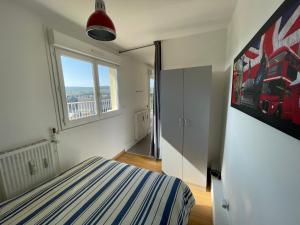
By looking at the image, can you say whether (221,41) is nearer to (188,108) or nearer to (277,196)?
(188,108)

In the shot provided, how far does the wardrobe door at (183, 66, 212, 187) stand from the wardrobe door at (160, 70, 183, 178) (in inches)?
3.3

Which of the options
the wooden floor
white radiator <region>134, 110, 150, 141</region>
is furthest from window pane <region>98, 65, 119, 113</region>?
the wooden floor

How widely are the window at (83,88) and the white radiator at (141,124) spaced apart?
100cm

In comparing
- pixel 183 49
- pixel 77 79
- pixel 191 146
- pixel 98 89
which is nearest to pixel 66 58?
pixel 77 79

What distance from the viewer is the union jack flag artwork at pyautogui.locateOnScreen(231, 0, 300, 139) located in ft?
1.53

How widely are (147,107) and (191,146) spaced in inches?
103

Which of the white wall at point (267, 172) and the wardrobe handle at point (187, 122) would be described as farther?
the wardrobe handle at point (187, 122)

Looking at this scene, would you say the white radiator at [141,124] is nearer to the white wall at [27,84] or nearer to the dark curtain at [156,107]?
the dark curtain at [156,107]

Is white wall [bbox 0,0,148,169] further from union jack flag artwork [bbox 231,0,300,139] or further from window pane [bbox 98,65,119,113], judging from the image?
union jack flag artwork [bbox 231,0,300,139]

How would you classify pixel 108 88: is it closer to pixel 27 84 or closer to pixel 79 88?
pixel 79 88

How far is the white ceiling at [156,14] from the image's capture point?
1.59m

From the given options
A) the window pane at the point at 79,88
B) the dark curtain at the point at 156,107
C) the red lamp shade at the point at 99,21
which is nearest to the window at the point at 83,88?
the window pane at the point at 79,88

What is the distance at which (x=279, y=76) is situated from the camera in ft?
1.83

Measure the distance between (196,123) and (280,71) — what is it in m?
1.65
